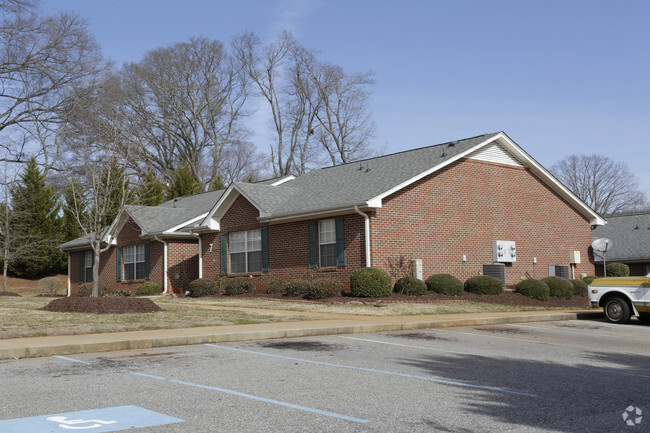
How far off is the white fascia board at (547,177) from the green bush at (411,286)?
824 cm

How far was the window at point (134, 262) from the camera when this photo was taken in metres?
32.2

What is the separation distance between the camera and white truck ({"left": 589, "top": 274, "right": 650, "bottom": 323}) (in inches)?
671

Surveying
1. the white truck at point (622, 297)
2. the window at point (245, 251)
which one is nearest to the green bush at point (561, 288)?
the white truck at point (622, 297)

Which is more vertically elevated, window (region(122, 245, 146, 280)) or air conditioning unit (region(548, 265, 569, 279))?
window (region(122, 245, 146, 280))

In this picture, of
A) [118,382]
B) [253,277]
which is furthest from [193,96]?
[118,382]

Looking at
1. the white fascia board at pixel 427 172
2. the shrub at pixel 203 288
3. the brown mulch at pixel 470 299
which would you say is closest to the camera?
the brown mulch at pixel 470 299

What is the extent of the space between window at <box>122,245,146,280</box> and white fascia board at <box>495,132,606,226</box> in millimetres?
17874

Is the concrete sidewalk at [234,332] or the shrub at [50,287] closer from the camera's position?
the concrete sidewalk at [234,332]

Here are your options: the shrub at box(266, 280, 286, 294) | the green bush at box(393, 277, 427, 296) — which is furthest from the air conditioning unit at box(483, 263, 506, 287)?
the shrub at box(266, 280, 286, 294)

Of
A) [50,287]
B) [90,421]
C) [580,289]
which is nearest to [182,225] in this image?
[50,287]

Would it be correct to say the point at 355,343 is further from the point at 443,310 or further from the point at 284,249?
the point at 284,249

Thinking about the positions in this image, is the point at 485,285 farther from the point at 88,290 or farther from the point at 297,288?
the point at 88,290

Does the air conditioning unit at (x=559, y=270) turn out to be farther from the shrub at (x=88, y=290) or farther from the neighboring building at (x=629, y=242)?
the shrub at (x=88, y=290)

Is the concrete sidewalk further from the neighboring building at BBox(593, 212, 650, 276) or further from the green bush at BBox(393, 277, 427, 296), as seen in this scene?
the neighboring building at BBox(593, 212, 650, 276)
